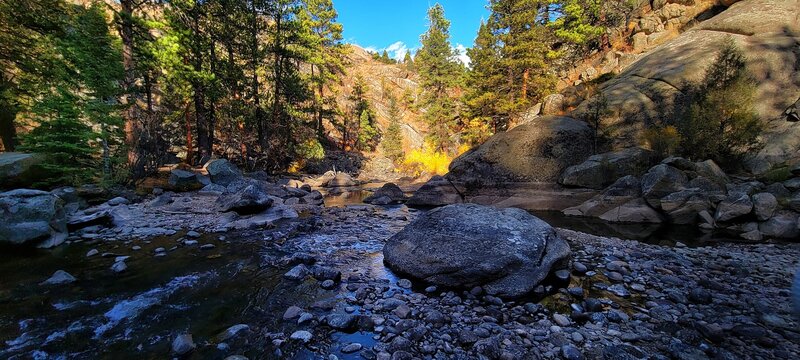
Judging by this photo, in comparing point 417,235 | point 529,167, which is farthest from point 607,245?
point 529,167

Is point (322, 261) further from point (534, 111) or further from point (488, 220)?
point (534, 111)

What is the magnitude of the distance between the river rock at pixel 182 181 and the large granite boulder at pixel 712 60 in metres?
21.6

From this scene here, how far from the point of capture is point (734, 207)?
8820mm

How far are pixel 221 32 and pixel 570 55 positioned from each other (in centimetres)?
3311

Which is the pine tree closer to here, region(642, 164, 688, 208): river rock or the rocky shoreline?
region(642, 164, 688, 208): river rock

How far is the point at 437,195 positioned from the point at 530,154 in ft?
17.8

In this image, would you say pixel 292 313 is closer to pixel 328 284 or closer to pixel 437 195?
pixel 328 284

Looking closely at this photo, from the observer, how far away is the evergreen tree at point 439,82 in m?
33.6

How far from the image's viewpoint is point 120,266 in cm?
517

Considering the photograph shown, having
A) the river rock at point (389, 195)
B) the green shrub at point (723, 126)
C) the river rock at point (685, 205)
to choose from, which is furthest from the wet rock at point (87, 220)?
the green shrub at point (723, 126)

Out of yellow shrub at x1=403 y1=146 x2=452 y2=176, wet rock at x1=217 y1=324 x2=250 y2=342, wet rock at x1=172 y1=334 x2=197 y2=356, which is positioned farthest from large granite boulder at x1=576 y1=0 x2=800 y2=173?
wet rock at x1=172 y1=334 x2=197 y2=356

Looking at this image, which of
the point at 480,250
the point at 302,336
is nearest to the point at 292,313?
the point at 302,336

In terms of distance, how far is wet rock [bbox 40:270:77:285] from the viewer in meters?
4.54

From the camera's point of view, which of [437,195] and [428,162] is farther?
[428,162]
